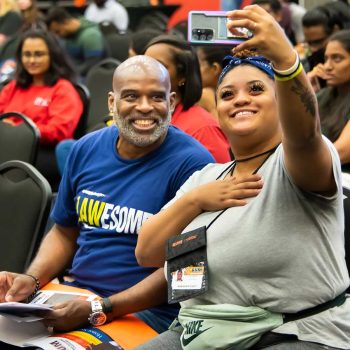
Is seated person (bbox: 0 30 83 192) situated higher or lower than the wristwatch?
higher

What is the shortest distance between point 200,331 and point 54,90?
3987mm

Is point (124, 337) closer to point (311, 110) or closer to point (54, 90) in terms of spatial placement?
point (311, 110)

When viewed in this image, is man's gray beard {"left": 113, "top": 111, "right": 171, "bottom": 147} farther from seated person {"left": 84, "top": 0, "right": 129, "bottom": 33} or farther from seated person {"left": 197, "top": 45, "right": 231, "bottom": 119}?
seated person {"left": 84, "top": 0, "right": 129, "bottom": 33}

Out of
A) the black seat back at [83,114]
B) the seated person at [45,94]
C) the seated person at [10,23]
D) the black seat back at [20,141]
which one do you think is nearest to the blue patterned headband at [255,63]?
the black seat back at [20,141]

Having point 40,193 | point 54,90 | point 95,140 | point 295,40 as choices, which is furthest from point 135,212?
point 295,40

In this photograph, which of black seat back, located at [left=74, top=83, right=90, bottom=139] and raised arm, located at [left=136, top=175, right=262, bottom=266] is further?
black seat back, located at [left=74, top=83, right=90, bottom=139]

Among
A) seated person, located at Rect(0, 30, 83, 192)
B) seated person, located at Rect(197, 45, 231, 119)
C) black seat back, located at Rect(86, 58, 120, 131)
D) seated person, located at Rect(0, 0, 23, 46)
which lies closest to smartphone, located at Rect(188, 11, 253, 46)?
seated person, located at Rect(197, 45, 231, 119)

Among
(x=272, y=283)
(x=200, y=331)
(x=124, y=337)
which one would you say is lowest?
(x=124, y=337)

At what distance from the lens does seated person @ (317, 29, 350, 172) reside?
14.6 ft

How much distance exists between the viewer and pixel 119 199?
292 cm

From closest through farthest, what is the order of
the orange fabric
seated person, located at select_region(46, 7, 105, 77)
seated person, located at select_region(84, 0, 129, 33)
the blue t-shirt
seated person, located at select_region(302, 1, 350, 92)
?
the orange fabric → the blue t-shirt → seated person, located at select_region(302, 1, 350, 92) → seated person, located at select_region(46, 7, 105, 77) → seated person, located at select_region(84, 0, 129, 33)

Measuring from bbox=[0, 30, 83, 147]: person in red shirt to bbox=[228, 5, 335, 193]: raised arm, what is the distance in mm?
3886

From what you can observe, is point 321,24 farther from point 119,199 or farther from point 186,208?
point 186,208

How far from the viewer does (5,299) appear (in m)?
2.88
